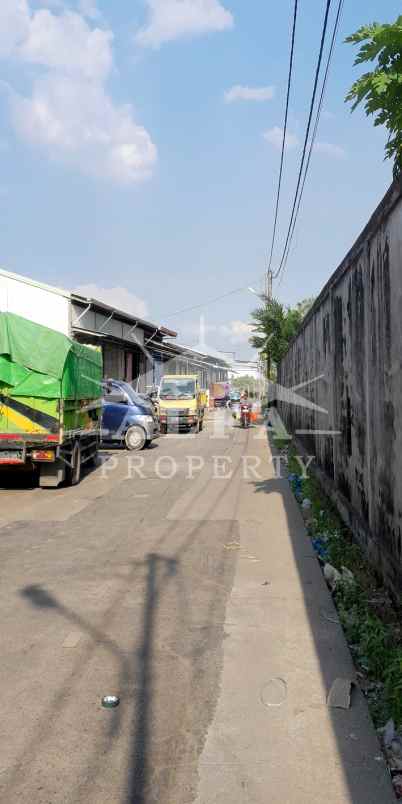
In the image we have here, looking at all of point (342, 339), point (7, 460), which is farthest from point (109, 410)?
point (342, 339)

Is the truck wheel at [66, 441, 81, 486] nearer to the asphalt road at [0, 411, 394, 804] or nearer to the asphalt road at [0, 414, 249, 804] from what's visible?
the asphalt road at [0, 414, 249, 804]

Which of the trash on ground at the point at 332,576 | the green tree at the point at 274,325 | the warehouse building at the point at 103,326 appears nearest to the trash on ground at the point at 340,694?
the trash on ground at the point at 332,576

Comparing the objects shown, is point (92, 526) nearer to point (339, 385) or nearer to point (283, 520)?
point (283, 520)

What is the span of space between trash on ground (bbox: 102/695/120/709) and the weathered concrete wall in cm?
229

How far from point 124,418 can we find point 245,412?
35.2 ft

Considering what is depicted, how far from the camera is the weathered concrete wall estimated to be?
5164mm

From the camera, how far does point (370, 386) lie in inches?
248

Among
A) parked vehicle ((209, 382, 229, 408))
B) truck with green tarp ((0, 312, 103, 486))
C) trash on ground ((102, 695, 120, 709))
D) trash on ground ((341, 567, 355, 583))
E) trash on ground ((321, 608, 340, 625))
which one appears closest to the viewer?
trash on ground ((102, 695, 120, 709))

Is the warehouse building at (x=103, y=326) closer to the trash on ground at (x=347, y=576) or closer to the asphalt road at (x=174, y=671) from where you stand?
the asphalt road at (x=174, y=671)

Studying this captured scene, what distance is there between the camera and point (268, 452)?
19719 mm

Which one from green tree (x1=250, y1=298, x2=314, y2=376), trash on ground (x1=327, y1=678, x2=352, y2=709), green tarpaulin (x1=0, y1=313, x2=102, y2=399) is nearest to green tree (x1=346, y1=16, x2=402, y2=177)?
trash on ground (x1=327, y1=678, x2=352, y2=709)

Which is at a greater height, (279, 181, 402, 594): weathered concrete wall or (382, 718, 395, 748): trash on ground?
(279, 181, 402, 594): weathered concrete wall

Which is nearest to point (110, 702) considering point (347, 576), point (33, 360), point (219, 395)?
point (347, 576)

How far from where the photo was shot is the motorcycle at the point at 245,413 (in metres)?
29.5
